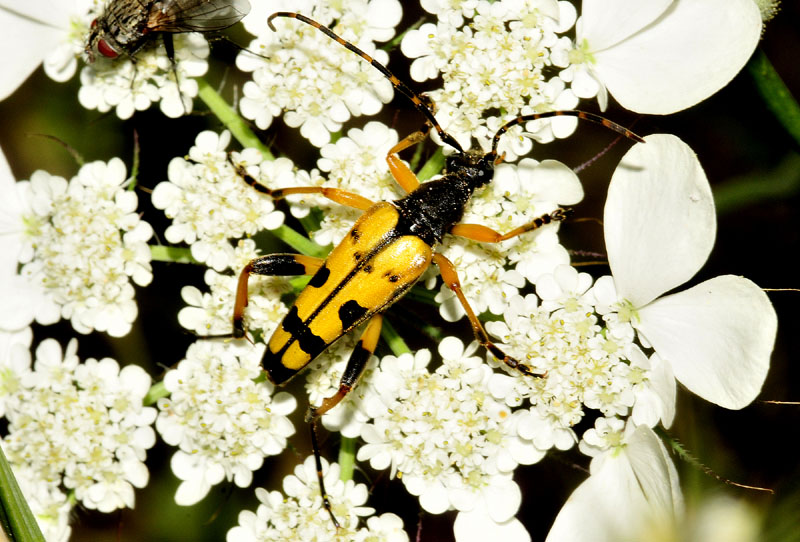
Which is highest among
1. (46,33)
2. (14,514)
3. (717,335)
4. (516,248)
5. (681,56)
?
(46,33)

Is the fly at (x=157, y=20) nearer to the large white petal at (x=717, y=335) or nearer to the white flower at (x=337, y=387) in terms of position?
the white flower at (x=337, y=387)

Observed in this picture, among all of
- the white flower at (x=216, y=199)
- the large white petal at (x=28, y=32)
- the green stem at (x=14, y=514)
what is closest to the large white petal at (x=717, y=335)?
the white flower at (x=216, y=199)

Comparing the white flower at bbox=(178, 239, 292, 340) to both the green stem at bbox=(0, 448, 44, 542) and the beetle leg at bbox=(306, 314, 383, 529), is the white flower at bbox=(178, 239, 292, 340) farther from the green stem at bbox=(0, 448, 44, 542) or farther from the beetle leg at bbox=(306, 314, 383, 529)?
the green stem at bbox=(0, 448, 44, 542)

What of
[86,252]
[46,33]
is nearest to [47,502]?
[86,252]

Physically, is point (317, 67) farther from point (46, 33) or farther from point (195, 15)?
point (46, 33)

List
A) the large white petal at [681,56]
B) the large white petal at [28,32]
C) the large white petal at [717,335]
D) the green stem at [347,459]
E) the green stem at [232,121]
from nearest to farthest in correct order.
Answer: the large white petal at [717,335], the large white petal at [681,56], the green stem at [347,459], the green stem at [232,121], the large white petal at [28,32]

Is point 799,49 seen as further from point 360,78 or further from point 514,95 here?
point 360,78

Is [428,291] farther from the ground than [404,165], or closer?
closer
